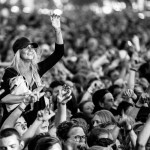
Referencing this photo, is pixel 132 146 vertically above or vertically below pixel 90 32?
below

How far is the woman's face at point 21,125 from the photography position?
30.3 ft

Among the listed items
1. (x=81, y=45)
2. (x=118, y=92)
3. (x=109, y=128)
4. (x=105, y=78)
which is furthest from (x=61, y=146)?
(x=81, y=45)

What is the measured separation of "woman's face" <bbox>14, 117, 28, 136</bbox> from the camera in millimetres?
9227

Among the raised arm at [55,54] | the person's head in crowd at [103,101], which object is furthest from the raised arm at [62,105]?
the person's head in crowd at [103,101]

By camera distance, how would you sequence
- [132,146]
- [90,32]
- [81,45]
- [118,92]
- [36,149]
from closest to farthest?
[36,149], [132,146], [118,92], [81,45], [90,32]

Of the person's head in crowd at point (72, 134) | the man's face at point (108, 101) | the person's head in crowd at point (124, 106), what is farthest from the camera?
the man's face at point (108, 101)

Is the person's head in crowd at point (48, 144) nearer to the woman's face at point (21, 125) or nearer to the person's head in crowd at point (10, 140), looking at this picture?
the person's head in crowd at point (10, 140)

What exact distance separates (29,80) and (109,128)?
1074mm

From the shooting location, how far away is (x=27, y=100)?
8.51 metres

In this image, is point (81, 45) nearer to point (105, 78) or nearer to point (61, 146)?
point (105, 78)

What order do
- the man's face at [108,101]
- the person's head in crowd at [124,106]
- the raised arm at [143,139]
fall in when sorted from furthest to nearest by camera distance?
the man's face at [108,101]
the person's head in crowd at [124,106]
the raised arm at [143,139]

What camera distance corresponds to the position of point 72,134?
28.7ft

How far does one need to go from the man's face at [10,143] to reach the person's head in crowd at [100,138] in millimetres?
1028

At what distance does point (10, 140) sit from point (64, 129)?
A: 2.85 feet
